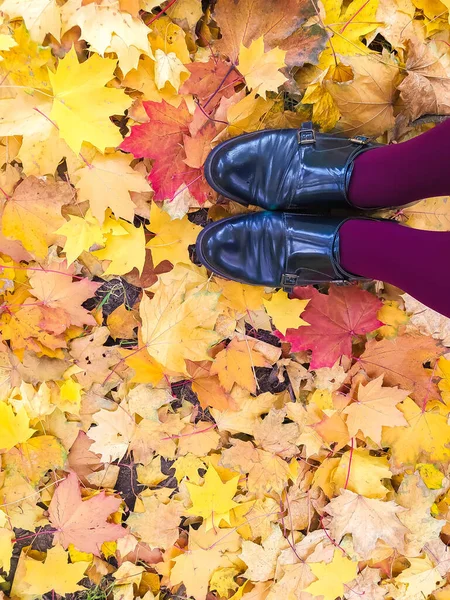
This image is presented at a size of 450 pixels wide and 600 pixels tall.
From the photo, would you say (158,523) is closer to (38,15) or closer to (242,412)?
(242,412)

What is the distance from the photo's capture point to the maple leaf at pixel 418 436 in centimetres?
120

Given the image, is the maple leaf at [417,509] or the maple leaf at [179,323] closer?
the maple leaf at [179,323]

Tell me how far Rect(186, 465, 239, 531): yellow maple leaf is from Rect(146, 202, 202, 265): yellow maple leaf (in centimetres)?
59

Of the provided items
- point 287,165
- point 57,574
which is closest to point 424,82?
point 287,165

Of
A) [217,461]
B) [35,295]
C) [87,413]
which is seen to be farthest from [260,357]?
[35,295]

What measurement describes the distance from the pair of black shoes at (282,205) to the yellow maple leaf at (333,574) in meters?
0.83

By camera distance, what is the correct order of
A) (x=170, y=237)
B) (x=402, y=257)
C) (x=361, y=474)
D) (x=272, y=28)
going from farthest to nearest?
(x=361, y=474), (x=170, y=237), (x=272, y=28), (x=402, y=257)

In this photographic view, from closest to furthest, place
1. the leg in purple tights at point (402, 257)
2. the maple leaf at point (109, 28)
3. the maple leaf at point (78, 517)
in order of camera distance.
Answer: the leg in purple tights at point (402, 257)
the maple leaf at point (109, 28)
the maple leaf at point (78, 517)

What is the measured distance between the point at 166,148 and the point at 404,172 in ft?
1.83

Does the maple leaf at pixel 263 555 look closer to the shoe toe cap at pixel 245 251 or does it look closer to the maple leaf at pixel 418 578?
the maple leaf at pixel 418 578

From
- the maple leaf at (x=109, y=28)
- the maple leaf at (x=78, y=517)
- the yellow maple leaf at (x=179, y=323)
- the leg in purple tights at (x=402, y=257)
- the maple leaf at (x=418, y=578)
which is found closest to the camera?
the leg in purple tights at (x=402, y=257)

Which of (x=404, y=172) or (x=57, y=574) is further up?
(x=404, y=172)

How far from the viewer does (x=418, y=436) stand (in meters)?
1.21

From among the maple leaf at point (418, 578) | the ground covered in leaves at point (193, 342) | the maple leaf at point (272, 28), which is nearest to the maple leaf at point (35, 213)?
the ground covered in leaves at point (193, 342)
